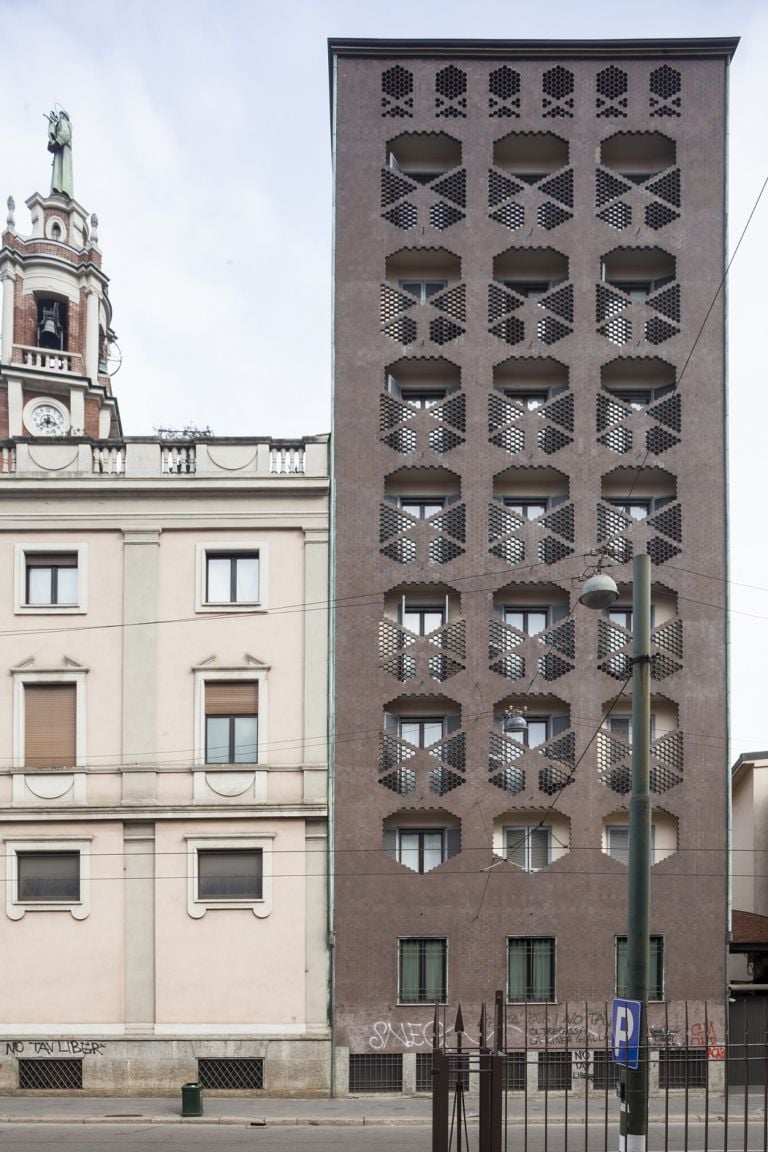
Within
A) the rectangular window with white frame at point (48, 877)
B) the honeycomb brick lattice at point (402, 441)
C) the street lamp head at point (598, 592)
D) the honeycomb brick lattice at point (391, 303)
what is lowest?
the rectangular window with white frame at point (48, 877)

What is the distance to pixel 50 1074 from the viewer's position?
2588 centimetres

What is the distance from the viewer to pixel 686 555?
92.8 ft

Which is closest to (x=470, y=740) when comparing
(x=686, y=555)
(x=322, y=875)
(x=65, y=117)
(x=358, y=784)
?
(x=358, y=784)

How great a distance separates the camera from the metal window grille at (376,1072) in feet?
84.9

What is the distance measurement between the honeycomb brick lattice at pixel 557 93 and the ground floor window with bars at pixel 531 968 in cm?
2170

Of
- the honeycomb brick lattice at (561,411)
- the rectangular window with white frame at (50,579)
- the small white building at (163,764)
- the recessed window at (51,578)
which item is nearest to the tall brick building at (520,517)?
the honeycomb brick lattice at (561,411)

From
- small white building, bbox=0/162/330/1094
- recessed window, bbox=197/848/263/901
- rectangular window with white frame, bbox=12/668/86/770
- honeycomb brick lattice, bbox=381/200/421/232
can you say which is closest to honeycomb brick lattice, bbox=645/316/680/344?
honeycomb brick lattice, bbox=381/200/421/232

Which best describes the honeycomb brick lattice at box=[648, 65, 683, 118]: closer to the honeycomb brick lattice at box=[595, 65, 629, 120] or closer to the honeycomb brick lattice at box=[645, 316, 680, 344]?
the honeycomb brick lattice at box=[595, 65, 629, 120]

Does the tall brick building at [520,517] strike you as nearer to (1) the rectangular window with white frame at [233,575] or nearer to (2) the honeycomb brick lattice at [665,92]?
(2) the honeycomb brick lattice at [665,92]

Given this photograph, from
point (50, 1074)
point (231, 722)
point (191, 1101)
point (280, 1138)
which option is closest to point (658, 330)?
point (231, 722)

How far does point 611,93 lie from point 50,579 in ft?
65.8

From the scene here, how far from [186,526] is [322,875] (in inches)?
372

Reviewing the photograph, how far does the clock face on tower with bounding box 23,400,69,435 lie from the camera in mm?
56375

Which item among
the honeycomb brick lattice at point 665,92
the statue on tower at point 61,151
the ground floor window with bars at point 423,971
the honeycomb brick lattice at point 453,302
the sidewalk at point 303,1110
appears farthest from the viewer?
the statue on tower at point 61,151
